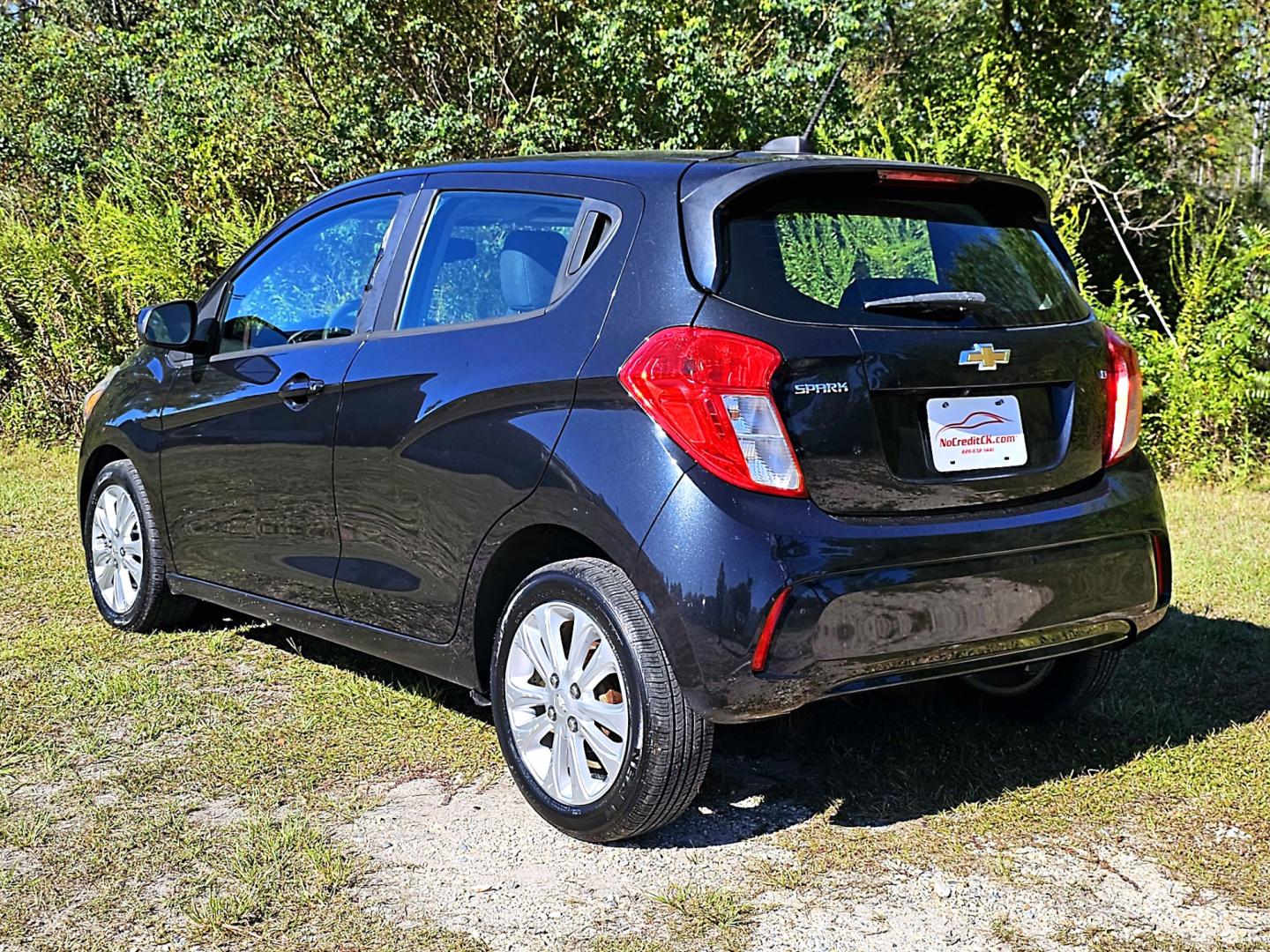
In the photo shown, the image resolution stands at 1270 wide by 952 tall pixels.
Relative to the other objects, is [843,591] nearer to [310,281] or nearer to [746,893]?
[746,893]

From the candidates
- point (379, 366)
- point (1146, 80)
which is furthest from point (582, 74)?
point (379, 366)

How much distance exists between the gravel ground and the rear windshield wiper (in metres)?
1.40

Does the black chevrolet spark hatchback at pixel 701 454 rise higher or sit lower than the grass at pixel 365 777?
higher

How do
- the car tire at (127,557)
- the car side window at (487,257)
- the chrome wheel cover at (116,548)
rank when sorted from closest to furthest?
the car side window at (487,257) → the car tire at (127,557) → the chrome wheel cover at (116,548)

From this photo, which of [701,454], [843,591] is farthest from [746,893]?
[701,454]

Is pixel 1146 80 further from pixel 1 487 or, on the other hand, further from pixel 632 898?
pixel 632 898

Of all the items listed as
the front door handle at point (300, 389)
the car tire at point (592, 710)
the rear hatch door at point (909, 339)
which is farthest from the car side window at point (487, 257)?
the car tire at point (592, 710)

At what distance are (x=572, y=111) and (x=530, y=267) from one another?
25.9ft

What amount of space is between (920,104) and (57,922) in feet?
35.8

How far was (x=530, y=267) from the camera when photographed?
396cm

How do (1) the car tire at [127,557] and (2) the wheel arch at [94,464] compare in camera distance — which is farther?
(2) the wheel arch at [94,464]

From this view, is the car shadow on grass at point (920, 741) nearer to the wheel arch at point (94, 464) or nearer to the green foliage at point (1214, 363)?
the wheel arch at point (94, 464)

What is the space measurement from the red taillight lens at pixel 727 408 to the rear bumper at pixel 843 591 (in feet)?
0.17

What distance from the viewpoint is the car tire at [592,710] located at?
11.4ft
